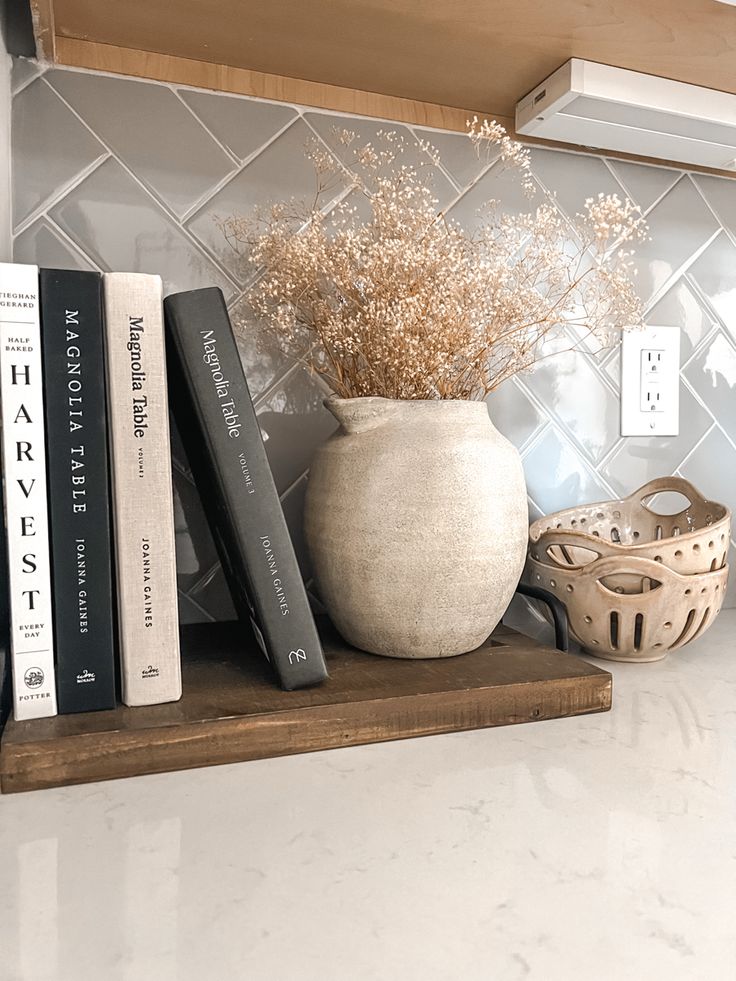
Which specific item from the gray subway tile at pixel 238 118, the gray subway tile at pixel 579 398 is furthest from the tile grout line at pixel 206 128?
the gray subway tile at pixel 579 398

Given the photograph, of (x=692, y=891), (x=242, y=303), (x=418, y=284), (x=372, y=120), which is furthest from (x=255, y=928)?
(x=372, y=120)

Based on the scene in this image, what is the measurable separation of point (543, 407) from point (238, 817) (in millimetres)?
701

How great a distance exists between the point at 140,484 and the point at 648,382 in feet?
2.50

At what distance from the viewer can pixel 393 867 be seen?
1.50 ft

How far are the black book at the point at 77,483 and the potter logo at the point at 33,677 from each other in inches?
0.5

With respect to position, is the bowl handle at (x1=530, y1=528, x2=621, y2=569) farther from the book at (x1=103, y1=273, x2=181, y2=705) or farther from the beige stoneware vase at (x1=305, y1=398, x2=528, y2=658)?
the book at (x1=103, y1=273, x2=181, y2=705)

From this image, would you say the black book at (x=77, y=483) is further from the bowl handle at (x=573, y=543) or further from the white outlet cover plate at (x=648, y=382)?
the white outlet cover plate at (x=648, y=382)

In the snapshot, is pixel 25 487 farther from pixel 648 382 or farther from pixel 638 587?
pixel 648 382

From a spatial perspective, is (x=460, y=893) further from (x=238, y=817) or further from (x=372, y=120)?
(x=372, y=120)

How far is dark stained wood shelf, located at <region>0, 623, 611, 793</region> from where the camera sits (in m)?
0.56

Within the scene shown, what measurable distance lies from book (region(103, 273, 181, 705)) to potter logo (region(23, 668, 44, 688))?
0.20 ft

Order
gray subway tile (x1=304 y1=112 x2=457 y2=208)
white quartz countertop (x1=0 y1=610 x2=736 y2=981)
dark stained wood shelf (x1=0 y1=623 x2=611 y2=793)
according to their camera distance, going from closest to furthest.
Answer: white quartz countertop (x1=0 y1=610 x2=736 y2=981)
dark stained wood shelf (x1=0 y1=623 x2=611 y2=793)
gray subway tile (x1=304 y1=112 x2=457 y2=208)

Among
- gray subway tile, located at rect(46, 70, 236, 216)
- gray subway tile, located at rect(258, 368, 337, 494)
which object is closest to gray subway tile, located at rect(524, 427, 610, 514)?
gray subway tile, located at rect(258, 368, 337, 494)

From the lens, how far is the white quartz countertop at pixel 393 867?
38cm
